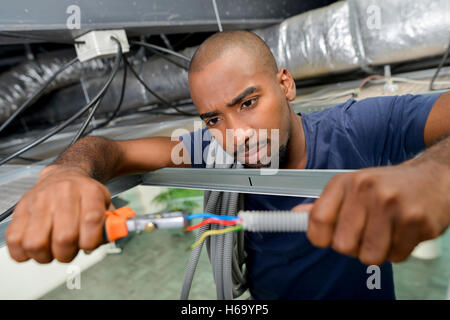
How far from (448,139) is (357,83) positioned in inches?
35.2

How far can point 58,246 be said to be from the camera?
0.34m

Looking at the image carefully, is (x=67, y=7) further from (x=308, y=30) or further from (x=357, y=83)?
(x=357, y=83)

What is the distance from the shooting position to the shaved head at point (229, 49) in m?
0.67

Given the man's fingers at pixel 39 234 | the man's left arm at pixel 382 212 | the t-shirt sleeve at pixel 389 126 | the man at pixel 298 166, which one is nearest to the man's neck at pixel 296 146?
the man at pixel 298 166

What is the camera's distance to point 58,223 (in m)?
0.34

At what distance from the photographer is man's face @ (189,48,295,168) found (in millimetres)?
644

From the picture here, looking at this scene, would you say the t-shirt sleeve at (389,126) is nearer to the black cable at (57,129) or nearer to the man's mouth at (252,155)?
the man's mouth at (252,155)

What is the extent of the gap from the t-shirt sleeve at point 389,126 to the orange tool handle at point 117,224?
1.98 ft

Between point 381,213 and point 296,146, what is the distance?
0.52 meters

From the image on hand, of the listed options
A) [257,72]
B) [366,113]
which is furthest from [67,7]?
[366,113]

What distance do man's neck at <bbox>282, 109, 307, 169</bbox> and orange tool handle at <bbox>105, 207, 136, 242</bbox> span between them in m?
0.53

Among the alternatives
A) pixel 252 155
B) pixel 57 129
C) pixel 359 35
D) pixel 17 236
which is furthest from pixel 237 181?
pixel 359 35

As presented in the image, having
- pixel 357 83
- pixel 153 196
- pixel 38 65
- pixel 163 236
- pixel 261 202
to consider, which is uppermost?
pixel 38 65

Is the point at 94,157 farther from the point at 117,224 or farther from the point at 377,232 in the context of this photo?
the point at 377,232
